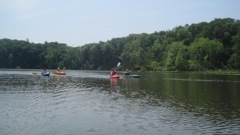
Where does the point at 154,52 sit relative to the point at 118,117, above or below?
above

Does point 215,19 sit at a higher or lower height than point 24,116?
higher

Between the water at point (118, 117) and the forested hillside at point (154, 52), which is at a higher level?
the forested hillside at point (154, 52)

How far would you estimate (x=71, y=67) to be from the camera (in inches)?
5536

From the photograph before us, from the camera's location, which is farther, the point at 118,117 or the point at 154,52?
the point at 154,52

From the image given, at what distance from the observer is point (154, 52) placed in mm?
118250

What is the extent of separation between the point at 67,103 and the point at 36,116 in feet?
19.0

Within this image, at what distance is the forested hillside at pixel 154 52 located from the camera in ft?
319

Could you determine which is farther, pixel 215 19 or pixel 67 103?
pixel 215 19

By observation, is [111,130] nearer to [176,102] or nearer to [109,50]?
[176,102]

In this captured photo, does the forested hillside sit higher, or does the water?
the forested hillside

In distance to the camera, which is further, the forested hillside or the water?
the forested hillside

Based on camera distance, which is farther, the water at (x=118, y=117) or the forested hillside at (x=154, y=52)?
the forested hillside at (x=154, y=52)

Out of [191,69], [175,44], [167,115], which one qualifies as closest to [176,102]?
[167,115]

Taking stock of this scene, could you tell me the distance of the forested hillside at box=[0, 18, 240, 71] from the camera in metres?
97.1
